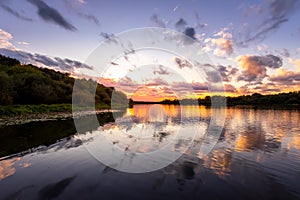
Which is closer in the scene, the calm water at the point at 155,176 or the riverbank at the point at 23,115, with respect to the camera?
the calm water at the point at 155,176

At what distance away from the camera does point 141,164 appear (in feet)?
42.3

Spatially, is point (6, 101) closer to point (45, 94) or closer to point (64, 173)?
point (45, 94)

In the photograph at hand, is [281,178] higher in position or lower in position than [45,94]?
lower

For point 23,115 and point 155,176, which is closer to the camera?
point 155,176

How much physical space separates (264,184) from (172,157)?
20.7 ft

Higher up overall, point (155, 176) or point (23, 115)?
point (23, 115)

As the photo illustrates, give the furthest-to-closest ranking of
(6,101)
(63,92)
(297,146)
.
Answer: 1. (63,92)
2. (6,101)
3. (297,146)

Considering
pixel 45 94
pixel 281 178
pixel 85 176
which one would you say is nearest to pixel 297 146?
pixel 281 178

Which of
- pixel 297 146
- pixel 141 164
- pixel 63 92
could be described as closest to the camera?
pixel 141 164

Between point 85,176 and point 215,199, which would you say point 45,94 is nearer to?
point 85,176

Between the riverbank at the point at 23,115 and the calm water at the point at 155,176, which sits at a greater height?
the riverbank at the point at 23,115

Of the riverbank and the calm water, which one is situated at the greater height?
the riverbank

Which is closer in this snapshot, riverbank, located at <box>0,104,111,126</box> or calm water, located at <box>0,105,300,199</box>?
calm water, located at <box>0,105,300,199</box>

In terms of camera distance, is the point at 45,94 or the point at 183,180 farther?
the point at 45,94
